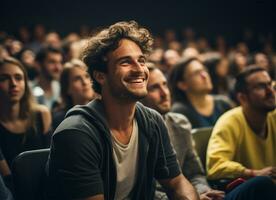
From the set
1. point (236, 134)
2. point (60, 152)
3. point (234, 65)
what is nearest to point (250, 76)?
point (236, 134)

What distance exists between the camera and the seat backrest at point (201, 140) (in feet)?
8.27

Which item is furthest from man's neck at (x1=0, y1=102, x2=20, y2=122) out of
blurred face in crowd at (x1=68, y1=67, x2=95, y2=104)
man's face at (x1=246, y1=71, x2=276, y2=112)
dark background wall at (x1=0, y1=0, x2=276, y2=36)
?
dark background wall at (x1=0, y1=0, x2=276, y2=36)

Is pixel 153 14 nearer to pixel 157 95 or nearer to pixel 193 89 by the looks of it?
pixel 193 89

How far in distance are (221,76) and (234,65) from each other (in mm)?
811

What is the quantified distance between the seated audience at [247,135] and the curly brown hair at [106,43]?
77cm

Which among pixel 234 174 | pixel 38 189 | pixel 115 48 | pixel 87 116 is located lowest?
pixel 234 174

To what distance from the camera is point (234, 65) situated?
5.56 m

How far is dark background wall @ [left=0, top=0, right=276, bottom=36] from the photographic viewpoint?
867cm

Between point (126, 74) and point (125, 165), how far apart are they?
1.25 feet

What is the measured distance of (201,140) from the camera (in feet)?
8.33

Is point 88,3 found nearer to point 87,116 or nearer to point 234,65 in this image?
point 234,65

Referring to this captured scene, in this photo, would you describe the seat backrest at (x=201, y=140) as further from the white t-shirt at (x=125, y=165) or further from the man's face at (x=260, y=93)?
the white t-shirt at (x=125, y=165)

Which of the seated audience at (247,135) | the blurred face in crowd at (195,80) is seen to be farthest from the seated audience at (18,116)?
the blurred face in crowd at (195,80)

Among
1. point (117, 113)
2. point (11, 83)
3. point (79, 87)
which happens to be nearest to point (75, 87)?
point (79, 87)
